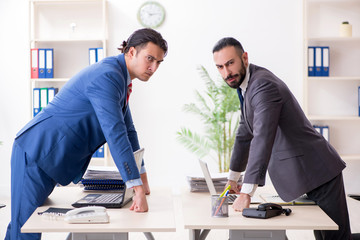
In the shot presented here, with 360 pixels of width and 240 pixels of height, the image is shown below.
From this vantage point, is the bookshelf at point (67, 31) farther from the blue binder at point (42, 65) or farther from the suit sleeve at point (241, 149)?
the suit sleeve at point (241, 149)

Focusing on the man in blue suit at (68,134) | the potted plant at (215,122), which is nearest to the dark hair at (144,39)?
the man in blue suit at (68,134)

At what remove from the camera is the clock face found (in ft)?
18.1

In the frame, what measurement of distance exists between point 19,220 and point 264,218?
1.05 metres

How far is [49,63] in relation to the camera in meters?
5.31

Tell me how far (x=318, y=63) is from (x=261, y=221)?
3.74 m

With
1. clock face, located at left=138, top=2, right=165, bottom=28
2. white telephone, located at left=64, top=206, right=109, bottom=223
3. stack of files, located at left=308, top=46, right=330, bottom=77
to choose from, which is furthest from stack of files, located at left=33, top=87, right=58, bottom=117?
white telephone, located at left=64, top=206, right=109, bottom=223

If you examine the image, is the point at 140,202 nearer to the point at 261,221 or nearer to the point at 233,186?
the point at 261,221

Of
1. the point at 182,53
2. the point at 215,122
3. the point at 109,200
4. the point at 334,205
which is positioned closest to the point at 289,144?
the point at 334,205

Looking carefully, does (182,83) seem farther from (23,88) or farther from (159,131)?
(23,88)

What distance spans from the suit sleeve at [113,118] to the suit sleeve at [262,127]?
0.51 meters

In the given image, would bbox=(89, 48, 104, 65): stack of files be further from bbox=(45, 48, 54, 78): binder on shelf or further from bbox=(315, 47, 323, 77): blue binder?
bbox=(315, 47, 323, 77): blue binder

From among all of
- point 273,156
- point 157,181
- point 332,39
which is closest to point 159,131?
point 157,181

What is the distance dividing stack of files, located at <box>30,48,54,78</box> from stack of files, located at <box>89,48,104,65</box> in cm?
42

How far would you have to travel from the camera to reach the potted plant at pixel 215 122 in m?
5.17
